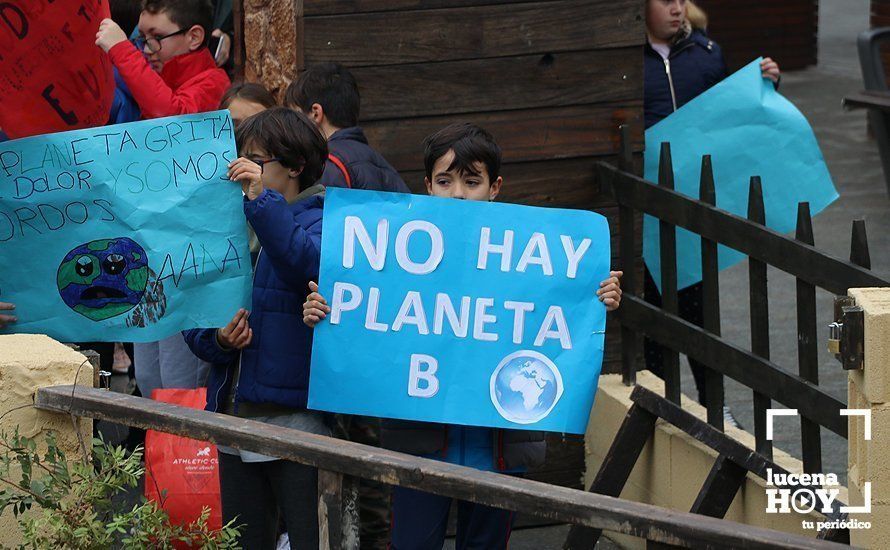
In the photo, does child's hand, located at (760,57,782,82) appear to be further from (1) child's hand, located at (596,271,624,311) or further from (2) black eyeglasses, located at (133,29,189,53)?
(2) black eyeglasses, located at (133,29,189,53)

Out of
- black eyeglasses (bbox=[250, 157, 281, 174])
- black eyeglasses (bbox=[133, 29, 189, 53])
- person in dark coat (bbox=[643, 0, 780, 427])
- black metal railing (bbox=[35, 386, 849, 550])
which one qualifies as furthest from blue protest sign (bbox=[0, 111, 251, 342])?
person in dark coat (bbox=[643, 0, 780, 427])

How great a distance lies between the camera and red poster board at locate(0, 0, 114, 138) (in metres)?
4.07

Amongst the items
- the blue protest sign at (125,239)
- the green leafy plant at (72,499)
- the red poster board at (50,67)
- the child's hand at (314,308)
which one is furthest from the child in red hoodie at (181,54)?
the green leafy plant at (72,499)

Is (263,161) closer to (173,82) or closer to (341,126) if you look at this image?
(341,126)

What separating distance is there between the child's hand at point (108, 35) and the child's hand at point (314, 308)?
55.6 inches

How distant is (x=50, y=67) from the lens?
163 inches

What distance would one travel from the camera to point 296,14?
5.04 metres

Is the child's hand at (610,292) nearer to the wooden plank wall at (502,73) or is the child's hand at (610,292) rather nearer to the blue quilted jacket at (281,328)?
the blue quilted jacket at (281,328)

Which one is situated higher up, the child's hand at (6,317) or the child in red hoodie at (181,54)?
the child in red hoodie at (181,54)

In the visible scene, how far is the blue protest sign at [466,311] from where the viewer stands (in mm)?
3891

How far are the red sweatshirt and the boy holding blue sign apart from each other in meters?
1.39

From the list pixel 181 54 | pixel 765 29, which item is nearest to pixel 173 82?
pixel 181 54

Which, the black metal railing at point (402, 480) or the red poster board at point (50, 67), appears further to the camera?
the red poster board at point (50, 67)

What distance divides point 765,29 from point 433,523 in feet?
46.3
